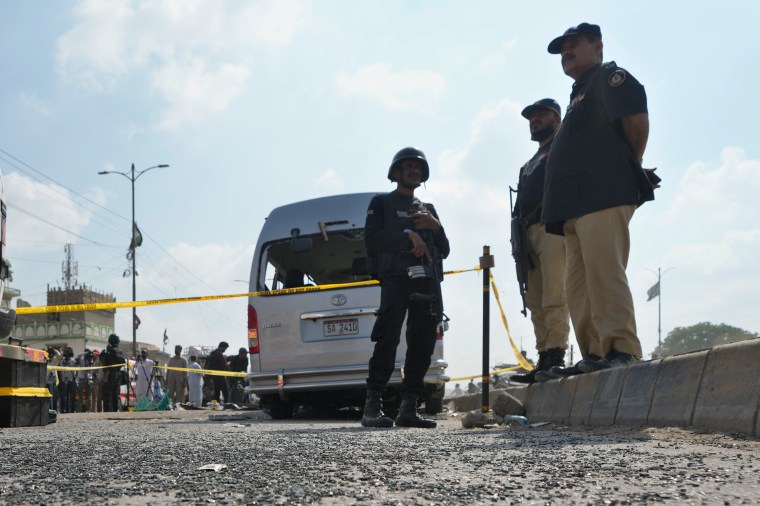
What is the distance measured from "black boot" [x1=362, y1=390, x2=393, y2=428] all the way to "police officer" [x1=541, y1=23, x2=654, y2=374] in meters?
1.47

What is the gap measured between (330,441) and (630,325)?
2.15 m

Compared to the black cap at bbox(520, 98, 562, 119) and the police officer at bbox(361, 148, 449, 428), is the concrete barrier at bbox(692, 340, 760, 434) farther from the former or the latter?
the black cap at bbox(520, 98, 562, 119)

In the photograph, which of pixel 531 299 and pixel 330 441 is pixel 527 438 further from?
pixel 531 299

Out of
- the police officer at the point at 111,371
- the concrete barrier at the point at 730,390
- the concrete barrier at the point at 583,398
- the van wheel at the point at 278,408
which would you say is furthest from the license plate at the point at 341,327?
the police officer at the point at 111,371

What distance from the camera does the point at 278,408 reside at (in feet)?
33.1

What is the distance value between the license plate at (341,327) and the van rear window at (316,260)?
27.2 inches

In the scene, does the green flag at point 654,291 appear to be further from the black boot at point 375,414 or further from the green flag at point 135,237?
the black boot at point 375,414

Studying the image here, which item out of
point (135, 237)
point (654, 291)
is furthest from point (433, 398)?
point (654, 291)

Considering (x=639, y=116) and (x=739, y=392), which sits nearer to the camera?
(x=739, y=392)

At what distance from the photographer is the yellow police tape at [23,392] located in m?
7.38

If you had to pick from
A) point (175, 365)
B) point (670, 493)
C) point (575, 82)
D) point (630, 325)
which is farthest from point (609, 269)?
point (175, 365)

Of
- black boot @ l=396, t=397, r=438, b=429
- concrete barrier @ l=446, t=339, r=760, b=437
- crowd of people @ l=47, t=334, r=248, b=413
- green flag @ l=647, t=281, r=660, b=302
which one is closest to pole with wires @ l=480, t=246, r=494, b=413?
black boot @ l=396, t=397, r=438, b=429

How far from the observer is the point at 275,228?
1017cm

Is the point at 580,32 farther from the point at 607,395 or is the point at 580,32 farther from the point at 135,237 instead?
the point at 135,237
